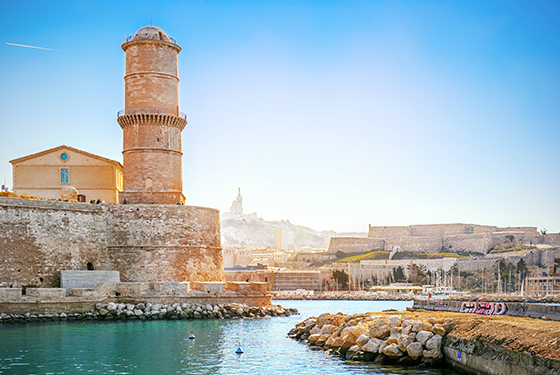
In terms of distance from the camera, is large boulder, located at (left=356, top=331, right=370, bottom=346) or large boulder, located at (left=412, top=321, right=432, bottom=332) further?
large boulder, located at (left=356, top=331, right=370, bottom=346)

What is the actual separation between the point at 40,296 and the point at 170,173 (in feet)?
29.4

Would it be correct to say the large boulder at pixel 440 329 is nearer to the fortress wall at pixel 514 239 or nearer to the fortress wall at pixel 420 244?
the fortress wall at pixel 514 239

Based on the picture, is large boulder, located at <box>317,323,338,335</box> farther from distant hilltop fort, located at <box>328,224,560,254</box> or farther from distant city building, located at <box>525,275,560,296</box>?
distant hilltop fort, located at <box>328,224,560,254</box>

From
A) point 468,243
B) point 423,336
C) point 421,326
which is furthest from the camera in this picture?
point 468,243

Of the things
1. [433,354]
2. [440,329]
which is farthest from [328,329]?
[433,354]

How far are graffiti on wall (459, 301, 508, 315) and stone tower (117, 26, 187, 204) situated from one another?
15.9 metres

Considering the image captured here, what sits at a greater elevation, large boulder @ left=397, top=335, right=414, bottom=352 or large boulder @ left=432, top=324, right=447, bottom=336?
large boulder @ left=432, top=324, right=447, bottom=336

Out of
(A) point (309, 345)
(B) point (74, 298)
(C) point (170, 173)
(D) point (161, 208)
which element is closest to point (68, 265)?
(B) point (74, 298)

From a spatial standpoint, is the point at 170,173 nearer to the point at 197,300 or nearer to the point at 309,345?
the point at 197,300

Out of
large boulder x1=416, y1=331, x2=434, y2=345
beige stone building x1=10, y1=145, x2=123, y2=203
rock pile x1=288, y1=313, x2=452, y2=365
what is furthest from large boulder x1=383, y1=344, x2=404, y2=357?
beige stone building x1=10, y1=145, x2=123, y2=203

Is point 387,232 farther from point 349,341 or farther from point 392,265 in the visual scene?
point 349,341

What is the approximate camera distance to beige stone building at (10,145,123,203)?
30578 mm

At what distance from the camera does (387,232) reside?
87438mm

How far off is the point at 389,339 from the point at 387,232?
241ft
